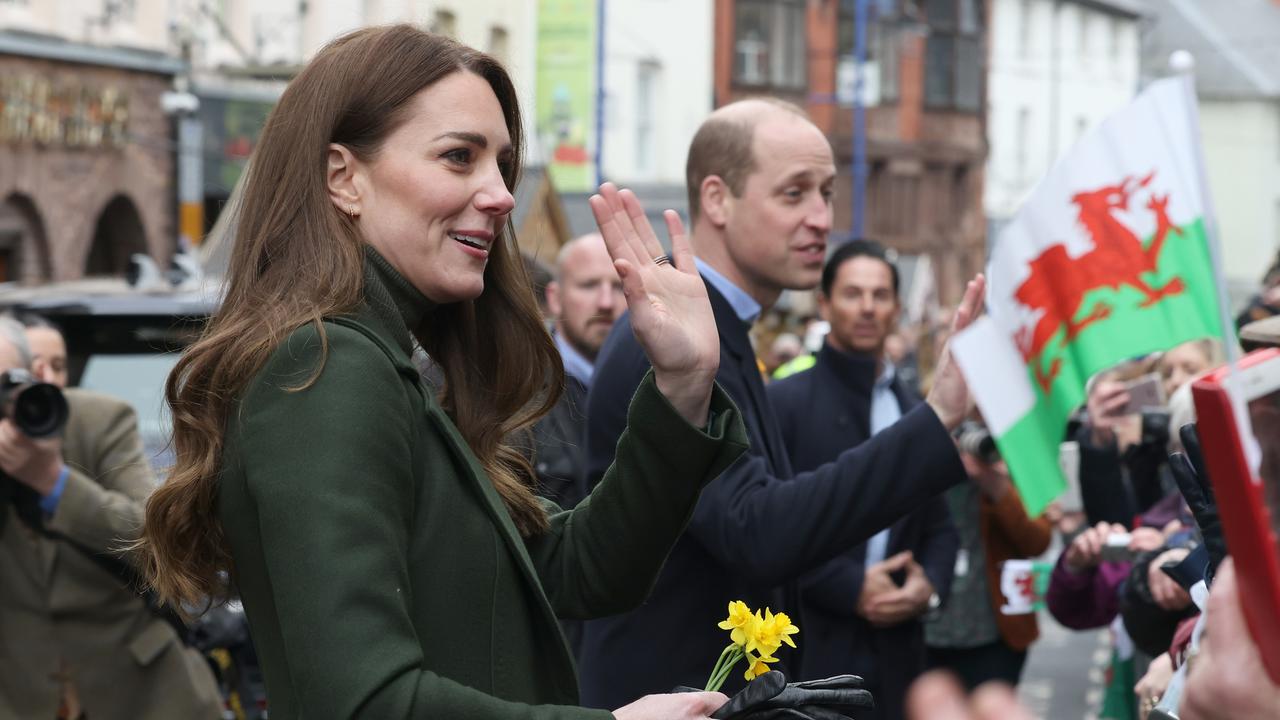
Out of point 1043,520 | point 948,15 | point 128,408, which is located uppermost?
point 948,15

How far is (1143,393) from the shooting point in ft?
19.0

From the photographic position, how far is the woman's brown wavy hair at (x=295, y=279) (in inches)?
102

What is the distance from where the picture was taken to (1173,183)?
3002 mm

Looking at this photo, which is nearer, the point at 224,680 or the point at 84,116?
the point at 224,680

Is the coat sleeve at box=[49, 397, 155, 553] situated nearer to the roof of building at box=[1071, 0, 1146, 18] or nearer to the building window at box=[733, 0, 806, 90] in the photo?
the building window at box=[733, 0, 806, 90]

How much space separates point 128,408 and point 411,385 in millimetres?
3746

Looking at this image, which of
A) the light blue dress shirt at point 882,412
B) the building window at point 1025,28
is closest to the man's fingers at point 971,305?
the light blue dress shirt at point 882,412

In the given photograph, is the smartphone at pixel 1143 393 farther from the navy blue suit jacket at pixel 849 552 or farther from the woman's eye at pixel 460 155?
the woman's eye at pixel 460 155

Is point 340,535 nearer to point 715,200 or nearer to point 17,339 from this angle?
point 715,200

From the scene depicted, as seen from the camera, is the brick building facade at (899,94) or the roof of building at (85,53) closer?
the roof of building at (85,53)

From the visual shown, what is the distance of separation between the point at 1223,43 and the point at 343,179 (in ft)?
212

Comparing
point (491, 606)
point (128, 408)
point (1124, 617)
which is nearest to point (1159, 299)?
point (491, 606)

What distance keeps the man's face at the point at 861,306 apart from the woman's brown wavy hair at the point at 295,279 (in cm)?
332

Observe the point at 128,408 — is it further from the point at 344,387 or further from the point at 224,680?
the point at 344,387
